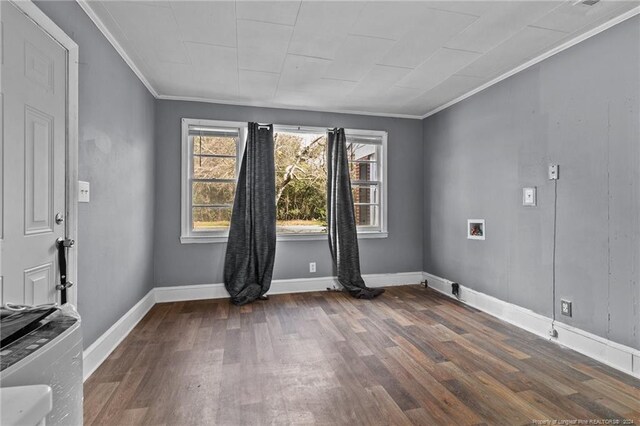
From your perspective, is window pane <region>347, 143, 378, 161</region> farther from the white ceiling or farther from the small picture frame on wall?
the small picture frame on wall

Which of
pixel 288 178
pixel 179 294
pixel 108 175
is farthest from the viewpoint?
pixel 288 178

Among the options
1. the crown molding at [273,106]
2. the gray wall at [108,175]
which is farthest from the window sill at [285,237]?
the crown molding at [273,106]

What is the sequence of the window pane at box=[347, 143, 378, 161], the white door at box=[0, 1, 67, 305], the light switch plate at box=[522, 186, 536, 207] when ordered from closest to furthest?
1. the white door at box=[0, 1, 67, 305]
2. the light switch plate at box=[522, 186, 536, 207]
3. the window pane at box=[347, 143, 378, 161]

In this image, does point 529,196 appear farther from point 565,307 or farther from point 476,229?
point 565,307

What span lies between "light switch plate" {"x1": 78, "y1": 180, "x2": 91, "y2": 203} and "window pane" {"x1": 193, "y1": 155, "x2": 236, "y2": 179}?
1835 mm

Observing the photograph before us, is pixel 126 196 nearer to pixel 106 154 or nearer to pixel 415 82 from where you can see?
pixel 106 154

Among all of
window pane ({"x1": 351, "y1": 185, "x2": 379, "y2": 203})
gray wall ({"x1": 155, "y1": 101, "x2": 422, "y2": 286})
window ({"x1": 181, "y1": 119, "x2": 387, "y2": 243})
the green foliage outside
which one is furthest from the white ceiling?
window pane ({"x1": 351, "y1": 185, "x2": 379, "y2": 203})

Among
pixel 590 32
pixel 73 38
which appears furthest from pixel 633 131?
pixel 73 38

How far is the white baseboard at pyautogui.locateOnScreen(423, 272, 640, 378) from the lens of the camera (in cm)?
216

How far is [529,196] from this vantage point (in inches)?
114

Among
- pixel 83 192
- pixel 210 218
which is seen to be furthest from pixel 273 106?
pixel 83 192

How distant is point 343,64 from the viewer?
2900 mm

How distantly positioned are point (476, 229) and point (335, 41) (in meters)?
2.50

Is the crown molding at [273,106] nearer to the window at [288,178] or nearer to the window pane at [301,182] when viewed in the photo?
the window at [288,178]
